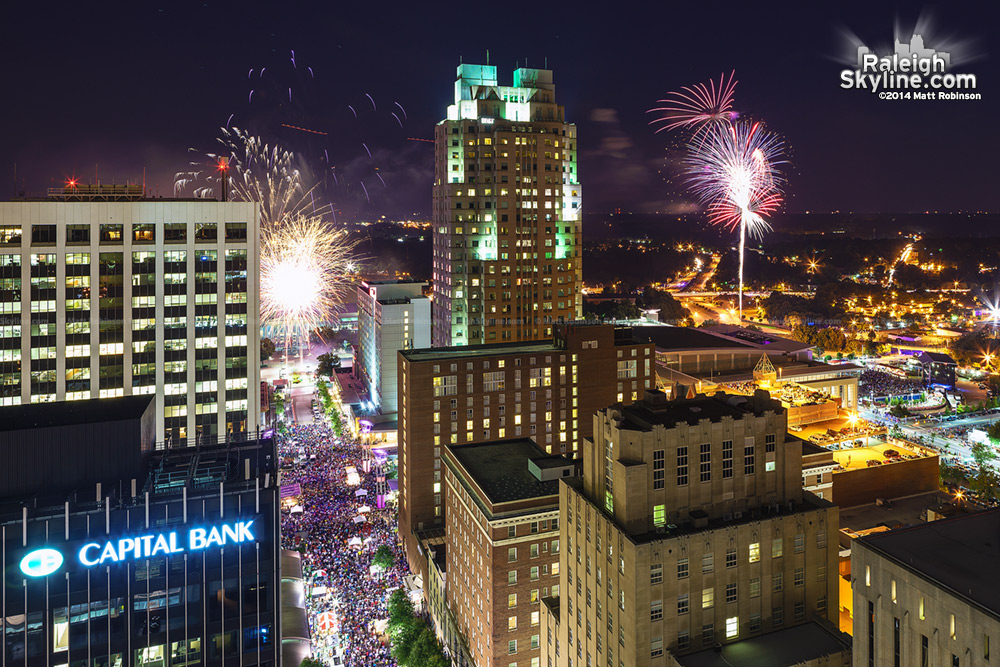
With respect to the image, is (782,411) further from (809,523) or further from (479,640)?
(479,640)

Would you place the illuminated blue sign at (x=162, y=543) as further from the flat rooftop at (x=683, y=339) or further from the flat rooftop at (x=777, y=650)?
the flat rooftop at (x=683, y=339)

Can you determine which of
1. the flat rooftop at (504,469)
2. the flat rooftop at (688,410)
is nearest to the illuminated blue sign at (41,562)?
the flat rooftop at (688,410)

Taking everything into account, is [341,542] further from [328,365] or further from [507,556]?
[328,365]

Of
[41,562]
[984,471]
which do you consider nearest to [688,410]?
[41,562]

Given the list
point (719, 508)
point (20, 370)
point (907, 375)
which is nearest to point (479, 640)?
point (719, 508)

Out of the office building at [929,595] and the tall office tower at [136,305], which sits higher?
the tall office tower at [136,305]

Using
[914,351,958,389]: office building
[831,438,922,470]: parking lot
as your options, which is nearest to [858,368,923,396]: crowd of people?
[914,351,958,389]: office building
